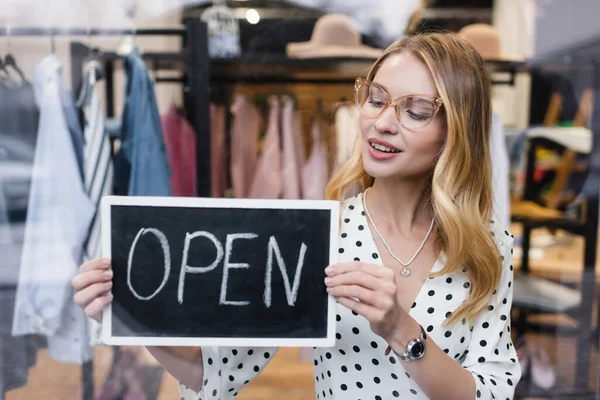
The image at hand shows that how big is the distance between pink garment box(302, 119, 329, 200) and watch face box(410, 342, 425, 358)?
53.8 inches

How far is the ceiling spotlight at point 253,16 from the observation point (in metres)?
1.94

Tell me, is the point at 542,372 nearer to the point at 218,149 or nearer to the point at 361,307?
the point at 218,149

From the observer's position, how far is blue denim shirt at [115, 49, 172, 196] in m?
1.61

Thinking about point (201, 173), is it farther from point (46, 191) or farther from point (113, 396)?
point (113, 396)

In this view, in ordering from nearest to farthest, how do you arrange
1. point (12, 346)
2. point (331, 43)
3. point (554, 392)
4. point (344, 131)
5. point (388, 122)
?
point (388, 122)
point (12, 346)
point (331, 43)
point (344, 131)
point (554, 392)

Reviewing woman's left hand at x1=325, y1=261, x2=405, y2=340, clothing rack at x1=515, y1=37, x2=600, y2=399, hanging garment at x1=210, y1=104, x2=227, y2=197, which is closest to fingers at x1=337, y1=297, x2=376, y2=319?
woman's left hand at x1=325, y1=261, x2=405, y2=340

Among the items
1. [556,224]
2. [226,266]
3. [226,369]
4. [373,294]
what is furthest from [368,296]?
[556,224]

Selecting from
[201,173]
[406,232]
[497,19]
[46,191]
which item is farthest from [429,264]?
[497,19]

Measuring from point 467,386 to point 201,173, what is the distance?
129 centimetres

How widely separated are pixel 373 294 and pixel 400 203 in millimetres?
274

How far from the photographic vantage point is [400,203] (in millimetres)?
895

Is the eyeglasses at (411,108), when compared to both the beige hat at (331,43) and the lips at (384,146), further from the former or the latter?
the beige hat at (331,43)

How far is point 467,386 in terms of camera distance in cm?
74

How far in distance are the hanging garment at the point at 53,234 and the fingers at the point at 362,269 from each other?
1096mm
